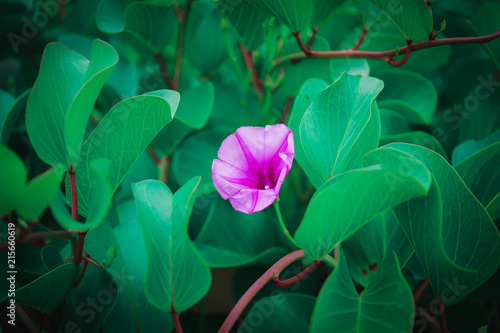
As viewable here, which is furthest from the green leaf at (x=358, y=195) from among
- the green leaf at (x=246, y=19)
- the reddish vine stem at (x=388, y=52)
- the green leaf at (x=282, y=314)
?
the green leaf at (x=246, y=19)

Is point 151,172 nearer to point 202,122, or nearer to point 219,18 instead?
point 202,122

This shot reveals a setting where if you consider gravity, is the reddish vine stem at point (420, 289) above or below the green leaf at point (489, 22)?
below

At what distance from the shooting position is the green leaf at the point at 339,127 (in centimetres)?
44

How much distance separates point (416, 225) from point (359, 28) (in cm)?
47

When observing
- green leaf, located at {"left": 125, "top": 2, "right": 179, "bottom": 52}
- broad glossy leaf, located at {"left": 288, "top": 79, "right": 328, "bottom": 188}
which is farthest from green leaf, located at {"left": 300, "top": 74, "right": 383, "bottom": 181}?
green leaf, located at {"left": 125, "top": 2, "right": 179, "bottom": 52}

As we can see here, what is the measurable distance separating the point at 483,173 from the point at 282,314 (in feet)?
0.99

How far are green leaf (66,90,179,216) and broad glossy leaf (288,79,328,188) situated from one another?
156mm

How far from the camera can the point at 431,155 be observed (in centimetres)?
40

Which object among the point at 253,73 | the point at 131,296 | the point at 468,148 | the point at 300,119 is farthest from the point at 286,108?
the point at 131,296

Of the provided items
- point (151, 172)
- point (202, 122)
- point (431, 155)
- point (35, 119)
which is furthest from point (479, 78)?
point (35, 119)

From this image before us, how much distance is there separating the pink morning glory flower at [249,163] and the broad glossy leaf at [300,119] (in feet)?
0.10

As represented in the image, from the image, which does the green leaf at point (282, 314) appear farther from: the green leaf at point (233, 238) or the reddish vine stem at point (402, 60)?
the reddish vine stem at point (402, 60)

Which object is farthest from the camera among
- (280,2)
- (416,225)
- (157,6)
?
(157,6)

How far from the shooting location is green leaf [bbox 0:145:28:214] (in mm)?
346
